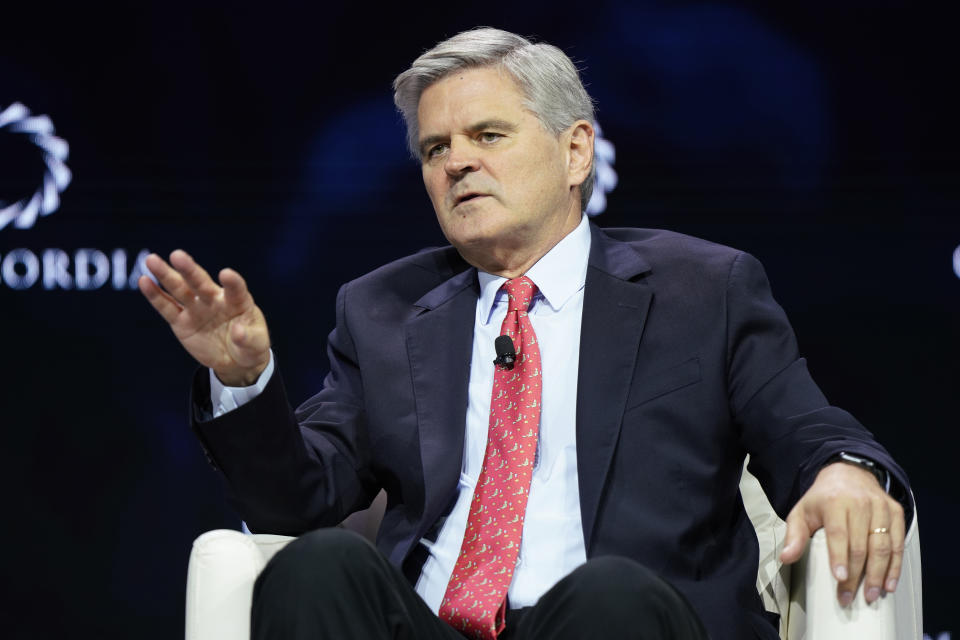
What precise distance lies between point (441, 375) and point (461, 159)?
13.3 inches

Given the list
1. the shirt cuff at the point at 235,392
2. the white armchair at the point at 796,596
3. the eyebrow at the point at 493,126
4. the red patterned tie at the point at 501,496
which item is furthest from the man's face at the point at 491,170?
the white armchair at the point at 796,596

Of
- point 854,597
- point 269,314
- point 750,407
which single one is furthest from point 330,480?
point 269,314

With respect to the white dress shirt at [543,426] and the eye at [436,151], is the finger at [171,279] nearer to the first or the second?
the white dress shirt at [543,426]

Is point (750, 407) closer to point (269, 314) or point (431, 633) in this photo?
point (431, 633)

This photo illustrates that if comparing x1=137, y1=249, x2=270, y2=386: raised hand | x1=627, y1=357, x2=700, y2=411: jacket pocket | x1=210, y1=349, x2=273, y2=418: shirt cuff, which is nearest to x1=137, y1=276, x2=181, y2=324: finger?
x1=137, y1=249, x2=270, y2=386: raised hand

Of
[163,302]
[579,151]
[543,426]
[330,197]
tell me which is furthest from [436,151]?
[330,197]

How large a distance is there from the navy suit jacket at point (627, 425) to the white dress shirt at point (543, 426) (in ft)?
0.09

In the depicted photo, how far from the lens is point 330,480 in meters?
1.89

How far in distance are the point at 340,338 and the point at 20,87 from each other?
1.28 metres

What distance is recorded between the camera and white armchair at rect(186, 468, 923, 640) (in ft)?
5.03

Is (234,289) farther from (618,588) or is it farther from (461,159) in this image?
(618,588)

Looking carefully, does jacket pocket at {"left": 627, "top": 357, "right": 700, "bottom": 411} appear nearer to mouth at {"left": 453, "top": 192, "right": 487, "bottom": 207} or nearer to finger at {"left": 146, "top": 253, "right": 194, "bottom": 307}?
mouth at {"left": 453, "top": 192, "right": 487, "bottom": 207}

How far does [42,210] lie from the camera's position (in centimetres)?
288

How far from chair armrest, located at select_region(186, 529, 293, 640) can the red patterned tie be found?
0.99 feet
